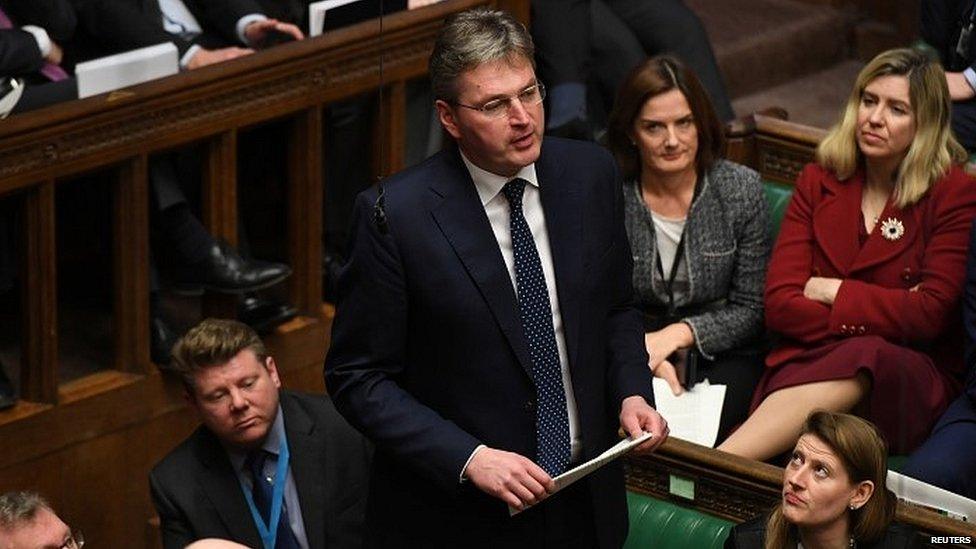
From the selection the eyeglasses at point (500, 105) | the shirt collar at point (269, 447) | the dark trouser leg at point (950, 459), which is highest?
the eyeglasses at point (500, 105)

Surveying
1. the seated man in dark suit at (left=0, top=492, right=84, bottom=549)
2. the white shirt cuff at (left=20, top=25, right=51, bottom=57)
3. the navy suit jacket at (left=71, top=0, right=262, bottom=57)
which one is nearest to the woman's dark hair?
the navy suit jacket at (left=71, top=0, right=262, bottom=57)

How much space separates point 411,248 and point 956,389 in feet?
4.58

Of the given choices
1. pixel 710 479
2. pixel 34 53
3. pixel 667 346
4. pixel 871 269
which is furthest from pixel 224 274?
pixel 871 269

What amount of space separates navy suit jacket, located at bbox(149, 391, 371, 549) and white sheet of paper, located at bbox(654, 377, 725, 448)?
0.55 meters

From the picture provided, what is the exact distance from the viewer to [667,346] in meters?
3.42

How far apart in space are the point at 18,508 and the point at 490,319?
81cm

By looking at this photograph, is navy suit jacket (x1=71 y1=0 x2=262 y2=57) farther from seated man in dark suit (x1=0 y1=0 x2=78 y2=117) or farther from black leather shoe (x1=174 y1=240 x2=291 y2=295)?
black leather shoe (x1=174 y1=240 x2=291 y2=295)

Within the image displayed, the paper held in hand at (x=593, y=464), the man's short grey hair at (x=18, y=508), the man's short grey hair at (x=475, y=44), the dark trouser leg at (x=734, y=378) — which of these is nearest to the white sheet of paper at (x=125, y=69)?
the man's short grey hair at (x=18, y=508)

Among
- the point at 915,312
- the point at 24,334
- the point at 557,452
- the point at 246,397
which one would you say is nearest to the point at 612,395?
the point at 557,452

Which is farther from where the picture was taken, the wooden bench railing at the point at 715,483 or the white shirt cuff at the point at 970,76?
the white shirt cuff at the point at 970,76

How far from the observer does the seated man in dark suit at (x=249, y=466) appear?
3.07 meters

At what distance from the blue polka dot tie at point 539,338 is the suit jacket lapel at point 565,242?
2cm

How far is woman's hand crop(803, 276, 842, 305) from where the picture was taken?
133 inches

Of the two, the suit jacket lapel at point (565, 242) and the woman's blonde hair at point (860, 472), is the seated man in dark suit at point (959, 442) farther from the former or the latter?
the suit jacket lapel at point (565, 242)
